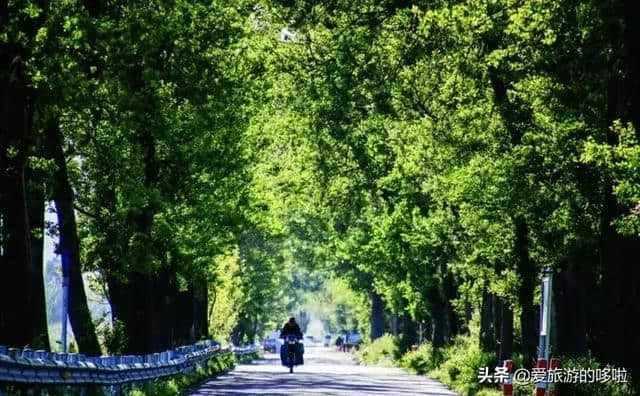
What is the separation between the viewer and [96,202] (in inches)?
1427

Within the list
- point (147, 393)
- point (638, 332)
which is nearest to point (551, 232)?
point (638, 332)

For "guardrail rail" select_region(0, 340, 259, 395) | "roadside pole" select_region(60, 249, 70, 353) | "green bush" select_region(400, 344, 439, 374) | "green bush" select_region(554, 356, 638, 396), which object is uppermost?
"roadside pole" select_region(60, 249, 70, 353)

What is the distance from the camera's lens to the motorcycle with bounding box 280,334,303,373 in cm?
4831

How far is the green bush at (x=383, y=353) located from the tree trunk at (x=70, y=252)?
123 feet

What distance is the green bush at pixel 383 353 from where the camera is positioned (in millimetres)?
67875

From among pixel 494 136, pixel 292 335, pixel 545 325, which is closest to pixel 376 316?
pixel 292 335

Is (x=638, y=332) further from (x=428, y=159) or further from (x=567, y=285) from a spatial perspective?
(x=428, y=159)

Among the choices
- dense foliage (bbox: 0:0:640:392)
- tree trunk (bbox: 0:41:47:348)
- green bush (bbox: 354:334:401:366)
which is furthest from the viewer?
green bush (bbox: 354:334:401:366)

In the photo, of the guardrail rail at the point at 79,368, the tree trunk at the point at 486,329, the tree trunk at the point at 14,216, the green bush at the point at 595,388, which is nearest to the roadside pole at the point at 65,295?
the guardrail rail at the point at 79,368

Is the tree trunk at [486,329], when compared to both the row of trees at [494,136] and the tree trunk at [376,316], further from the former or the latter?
the tree trunk at [376,316]

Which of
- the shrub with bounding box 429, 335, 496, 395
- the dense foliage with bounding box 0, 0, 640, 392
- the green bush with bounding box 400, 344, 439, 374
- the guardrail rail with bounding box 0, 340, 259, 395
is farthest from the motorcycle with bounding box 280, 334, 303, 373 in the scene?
the guardrail rail with bounding box 0, 340, 259, 395

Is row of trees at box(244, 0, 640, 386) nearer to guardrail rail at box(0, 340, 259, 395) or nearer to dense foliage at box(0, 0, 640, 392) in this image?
dense foliage at box(0, 0, 640, 392)

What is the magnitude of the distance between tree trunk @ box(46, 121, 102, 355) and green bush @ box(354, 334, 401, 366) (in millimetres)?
37504

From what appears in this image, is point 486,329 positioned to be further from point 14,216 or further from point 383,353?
point 383,353
